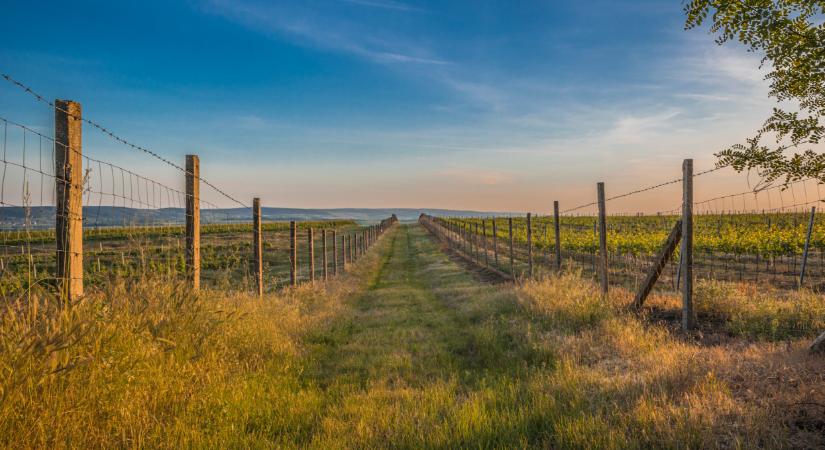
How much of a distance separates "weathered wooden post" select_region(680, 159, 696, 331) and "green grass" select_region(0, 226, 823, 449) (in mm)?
876

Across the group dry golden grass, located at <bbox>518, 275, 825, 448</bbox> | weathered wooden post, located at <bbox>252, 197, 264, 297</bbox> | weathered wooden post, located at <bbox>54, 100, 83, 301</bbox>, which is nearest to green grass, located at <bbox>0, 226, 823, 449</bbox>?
dry golden grass, located at <bbox>518, 275, 825, 448</bbox>

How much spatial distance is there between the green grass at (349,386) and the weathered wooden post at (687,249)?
876 mm

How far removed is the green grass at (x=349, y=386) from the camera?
2.95 metres

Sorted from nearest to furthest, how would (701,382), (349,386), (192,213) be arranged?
1. (701,382)
2. (349,386)
3. (192,213)

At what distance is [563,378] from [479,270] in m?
15.1

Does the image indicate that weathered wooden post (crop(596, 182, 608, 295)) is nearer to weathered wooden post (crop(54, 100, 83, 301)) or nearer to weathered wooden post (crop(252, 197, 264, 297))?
weathered wooden post (crop(252, 197, 264, 297))

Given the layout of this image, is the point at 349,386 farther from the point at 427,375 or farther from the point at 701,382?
the point at 701,382

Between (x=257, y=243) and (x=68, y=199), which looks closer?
(x=68, y=199)

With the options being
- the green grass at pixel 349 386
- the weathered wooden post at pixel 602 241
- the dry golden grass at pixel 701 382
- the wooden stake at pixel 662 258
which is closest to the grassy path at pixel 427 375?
the green grass at pixel 349 386

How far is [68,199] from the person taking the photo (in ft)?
12.9

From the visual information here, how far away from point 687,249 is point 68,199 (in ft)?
26.0

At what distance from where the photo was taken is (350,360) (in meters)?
6.23

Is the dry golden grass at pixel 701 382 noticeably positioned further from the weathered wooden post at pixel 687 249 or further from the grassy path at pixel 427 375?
the grassy path at pixel 427 375

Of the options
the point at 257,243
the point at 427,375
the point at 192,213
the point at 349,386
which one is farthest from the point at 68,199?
the point at 257,243
